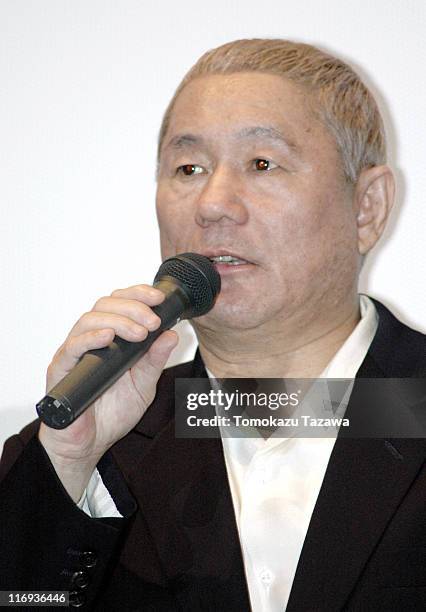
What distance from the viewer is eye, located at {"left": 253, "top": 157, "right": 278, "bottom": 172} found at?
1752mm

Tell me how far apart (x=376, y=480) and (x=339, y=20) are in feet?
3.42

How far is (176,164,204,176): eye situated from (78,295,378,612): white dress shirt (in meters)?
0.45

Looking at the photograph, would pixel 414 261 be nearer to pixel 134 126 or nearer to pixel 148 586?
pixel 134 126

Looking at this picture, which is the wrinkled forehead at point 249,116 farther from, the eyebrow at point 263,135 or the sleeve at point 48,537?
the sleeve at point 48,537

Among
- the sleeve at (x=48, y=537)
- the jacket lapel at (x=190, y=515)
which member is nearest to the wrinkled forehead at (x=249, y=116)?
the jacket lapel at (x=190, y=515)

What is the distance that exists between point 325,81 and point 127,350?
80 centimetres

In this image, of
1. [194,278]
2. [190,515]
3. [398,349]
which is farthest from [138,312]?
[398,349]

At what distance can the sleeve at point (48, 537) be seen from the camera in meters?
1.55

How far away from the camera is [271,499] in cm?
169

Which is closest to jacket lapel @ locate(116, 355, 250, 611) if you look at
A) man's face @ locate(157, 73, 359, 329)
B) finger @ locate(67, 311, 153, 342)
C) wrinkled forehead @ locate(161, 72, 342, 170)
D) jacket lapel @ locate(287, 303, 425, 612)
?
jacket lapel @ locate(287, 303, 425, 612)

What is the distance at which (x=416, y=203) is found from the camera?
83.3 inches

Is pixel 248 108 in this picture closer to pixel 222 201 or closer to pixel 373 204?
pixel 222 201

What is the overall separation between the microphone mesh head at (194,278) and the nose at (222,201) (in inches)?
6.5

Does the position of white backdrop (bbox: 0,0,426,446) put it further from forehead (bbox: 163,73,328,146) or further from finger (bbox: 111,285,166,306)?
finger (bbox: 111,285,166,306)
